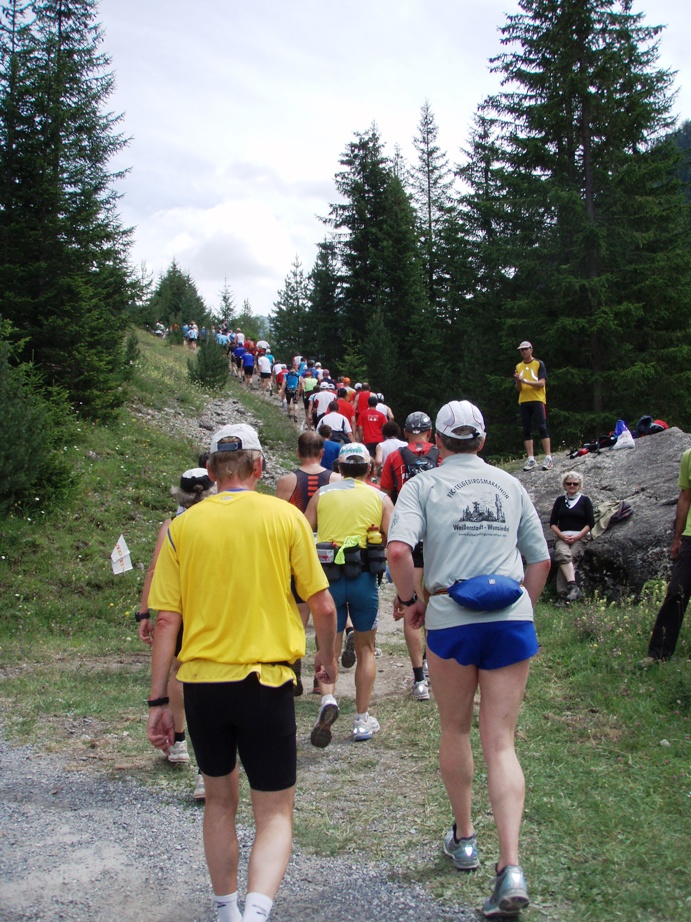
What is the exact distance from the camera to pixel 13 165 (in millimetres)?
16453

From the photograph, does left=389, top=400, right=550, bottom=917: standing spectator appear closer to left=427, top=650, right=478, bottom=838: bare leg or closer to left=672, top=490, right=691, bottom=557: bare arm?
left=427, top=650, right=478, bottom=838: bare leg

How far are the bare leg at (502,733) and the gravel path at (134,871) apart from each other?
51 cm

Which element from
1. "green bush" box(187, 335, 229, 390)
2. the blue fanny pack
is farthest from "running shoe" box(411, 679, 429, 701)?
"green bush" box(187, 335, 229, 390)

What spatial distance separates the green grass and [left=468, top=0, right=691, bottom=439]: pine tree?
49.2 ft

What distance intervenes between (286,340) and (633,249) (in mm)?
39308

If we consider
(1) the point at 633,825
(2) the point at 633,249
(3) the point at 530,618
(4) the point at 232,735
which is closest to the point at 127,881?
(4) the point at 232,735

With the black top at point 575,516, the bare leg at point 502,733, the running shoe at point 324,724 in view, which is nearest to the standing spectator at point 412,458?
the running shoe at point 324,724

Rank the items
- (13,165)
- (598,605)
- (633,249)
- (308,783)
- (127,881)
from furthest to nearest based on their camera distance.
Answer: (633,249) → (13,165) → (598,605) → (308,783) → (127,881)

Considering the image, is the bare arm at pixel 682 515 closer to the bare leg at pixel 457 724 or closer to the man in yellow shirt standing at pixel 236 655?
the bare leg at pixel 457 724

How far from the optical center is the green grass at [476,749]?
370cm

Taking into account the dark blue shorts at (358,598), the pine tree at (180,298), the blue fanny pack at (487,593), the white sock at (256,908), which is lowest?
the white sock at (256,908)

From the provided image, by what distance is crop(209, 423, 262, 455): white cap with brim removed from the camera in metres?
3.27

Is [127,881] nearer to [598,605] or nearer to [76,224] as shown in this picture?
[598,605]

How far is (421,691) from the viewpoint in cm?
658
